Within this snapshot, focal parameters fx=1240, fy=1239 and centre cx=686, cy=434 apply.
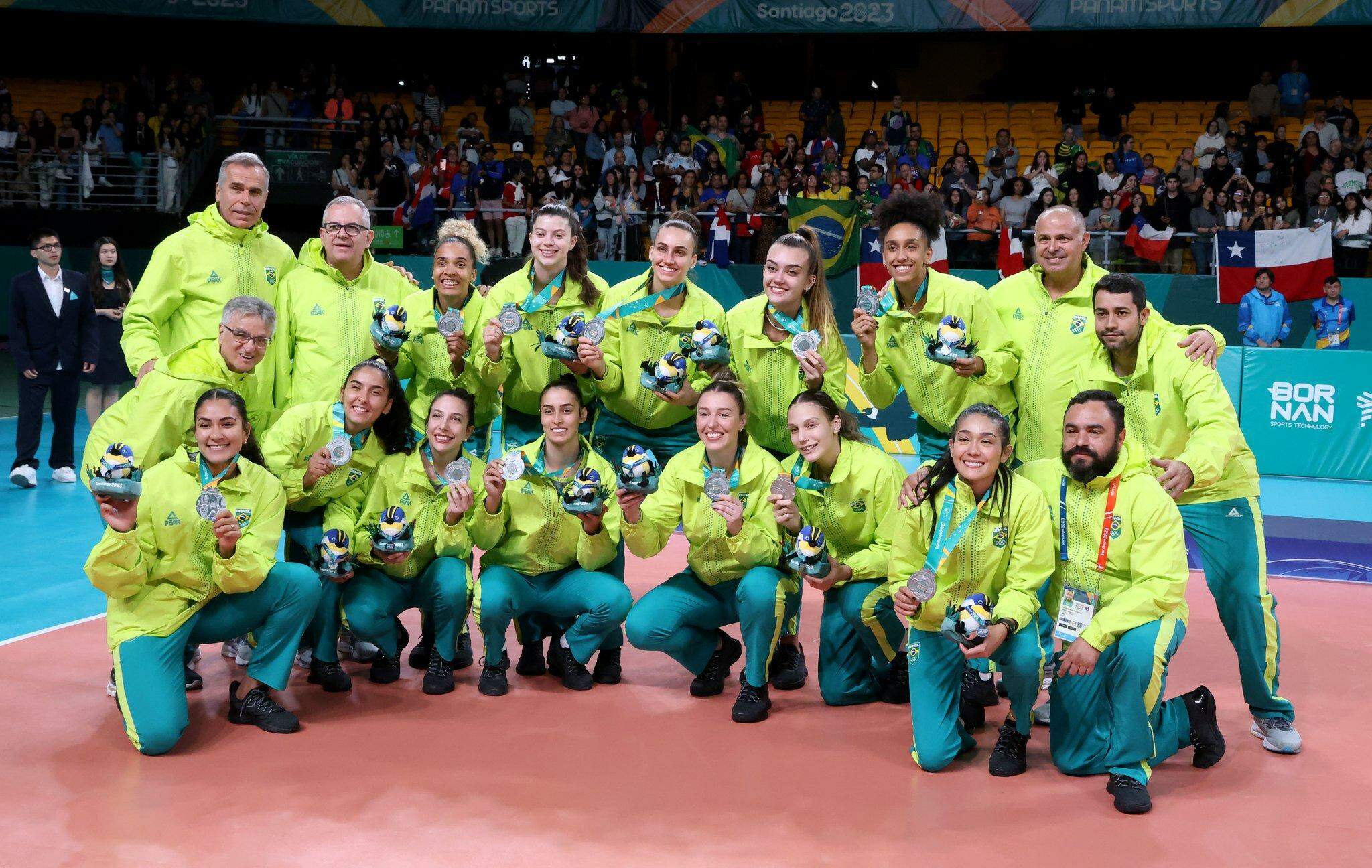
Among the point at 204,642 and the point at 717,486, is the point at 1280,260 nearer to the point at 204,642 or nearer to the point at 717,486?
the point at 717,486

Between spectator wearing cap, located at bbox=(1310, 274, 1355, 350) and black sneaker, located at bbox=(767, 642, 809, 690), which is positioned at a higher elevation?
spectator wearing cap, located at bbox=(1310, 274, 1355, 350)

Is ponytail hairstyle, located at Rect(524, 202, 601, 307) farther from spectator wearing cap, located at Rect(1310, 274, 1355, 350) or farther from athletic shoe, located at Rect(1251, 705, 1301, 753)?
spectator wearing cap, located at Rect(1310, 274, 1355, 350)

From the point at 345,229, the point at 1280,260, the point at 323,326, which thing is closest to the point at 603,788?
the point at 323,326

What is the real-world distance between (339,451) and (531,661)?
1493 mm

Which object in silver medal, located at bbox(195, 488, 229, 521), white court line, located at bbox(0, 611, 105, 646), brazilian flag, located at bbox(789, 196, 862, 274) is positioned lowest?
white court line, located at bbox(0, 611, 105, 646)

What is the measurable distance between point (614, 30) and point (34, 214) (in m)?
9.40

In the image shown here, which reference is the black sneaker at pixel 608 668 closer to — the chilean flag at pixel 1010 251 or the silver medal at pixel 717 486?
the silver medal at pixel 717 486

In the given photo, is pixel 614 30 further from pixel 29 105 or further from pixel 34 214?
pixel 29 105

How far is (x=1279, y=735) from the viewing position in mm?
5215

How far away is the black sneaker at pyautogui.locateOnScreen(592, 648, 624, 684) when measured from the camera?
611cm

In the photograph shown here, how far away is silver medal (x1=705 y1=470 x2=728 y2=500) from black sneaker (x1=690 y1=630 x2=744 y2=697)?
0.90 m

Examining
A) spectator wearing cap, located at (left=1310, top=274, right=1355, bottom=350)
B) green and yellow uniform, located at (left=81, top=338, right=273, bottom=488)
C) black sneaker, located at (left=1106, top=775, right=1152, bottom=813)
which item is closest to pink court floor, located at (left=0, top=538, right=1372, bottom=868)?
black sneaker, located at (left=1106, top=775, right=1152, bottom=813)

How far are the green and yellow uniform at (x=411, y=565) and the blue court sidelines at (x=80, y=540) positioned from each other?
214cm

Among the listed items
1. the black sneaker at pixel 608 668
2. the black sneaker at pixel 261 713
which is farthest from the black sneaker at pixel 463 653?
the black sneaker at pixel 261 713
